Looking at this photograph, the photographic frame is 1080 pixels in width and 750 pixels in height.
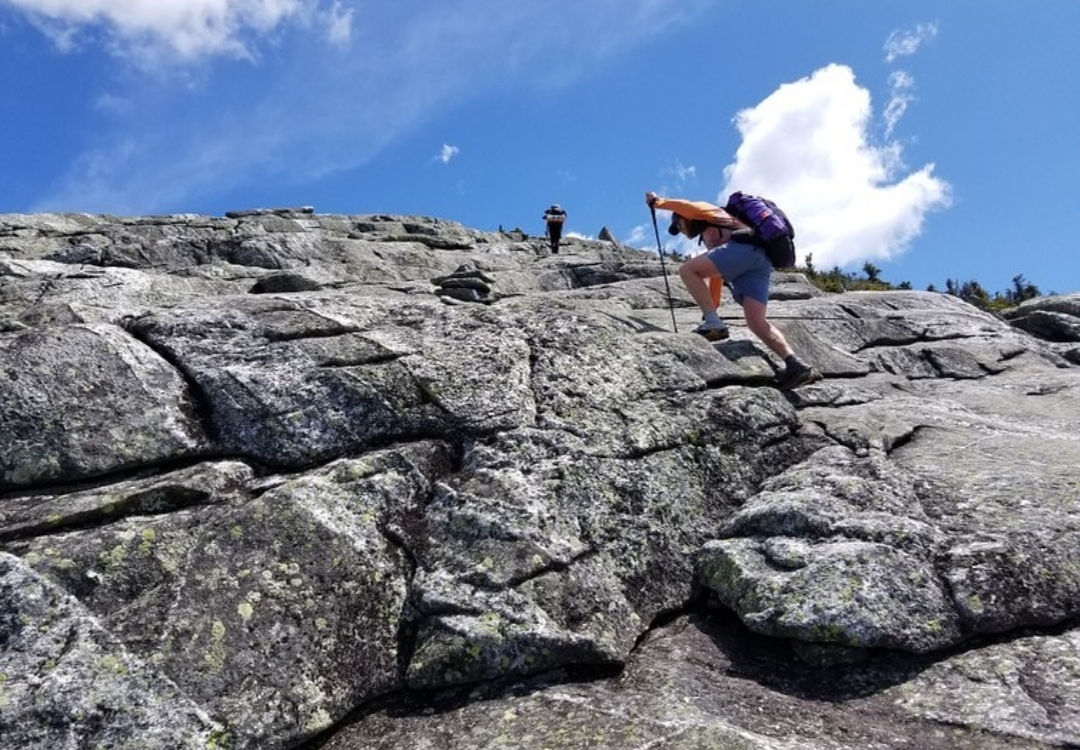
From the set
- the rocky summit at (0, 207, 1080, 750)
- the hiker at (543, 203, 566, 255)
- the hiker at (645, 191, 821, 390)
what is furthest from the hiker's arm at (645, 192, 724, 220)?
the hiker at (543, 203, 566, 255)

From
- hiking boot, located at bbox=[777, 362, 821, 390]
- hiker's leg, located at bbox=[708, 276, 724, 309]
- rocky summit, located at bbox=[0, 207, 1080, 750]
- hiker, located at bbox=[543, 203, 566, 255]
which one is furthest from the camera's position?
hiker, located at bbox=[543, 203, 566, 255]

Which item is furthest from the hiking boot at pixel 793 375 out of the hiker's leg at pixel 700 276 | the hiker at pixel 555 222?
the hiker at pixel 555 222

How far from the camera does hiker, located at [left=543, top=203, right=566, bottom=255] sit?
3888 centimetres

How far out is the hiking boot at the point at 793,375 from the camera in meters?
11.3

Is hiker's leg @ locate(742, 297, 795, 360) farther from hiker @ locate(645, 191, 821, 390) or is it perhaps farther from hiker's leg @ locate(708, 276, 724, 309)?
hiker's leg @ locate(708, 276, 724, 309)

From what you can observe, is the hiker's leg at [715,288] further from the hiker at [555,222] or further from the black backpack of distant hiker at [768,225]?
the hiker at [555,222]

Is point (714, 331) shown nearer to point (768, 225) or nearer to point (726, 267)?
point (726, 267)

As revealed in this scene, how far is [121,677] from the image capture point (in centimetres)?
557

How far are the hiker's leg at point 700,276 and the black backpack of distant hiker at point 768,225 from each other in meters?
0.85

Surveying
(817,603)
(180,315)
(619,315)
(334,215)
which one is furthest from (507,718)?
(334,215)

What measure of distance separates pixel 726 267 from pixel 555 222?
27.5 metres

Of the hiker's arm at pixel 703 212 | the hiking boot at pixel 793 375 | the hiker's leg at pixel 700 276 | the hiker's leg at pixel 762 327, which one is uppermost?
the hiker's arm at pixel 703 212

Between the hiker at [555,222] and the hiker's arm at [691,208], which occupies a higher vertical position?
the hiker at [555,222]

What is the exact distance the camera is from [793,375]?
11.3 meters
